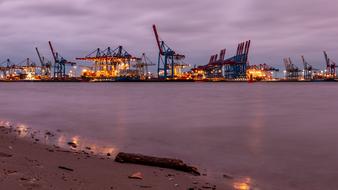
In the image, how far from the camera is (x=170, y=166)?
809cm

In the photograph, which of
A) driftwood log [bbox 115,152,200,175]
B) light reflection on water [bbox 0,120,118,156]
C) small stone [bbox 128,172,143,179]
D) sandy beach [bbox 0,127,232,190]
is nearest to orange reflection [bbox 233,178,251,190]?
sandy beach [bbox 0,127,232,190]

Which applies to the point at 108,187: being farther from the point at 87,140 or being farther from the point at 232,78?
the point at 232,78

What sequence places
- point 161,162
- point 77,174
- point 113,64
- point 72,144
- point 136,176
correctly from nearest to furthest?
point 77,174, point 136,176, point 161,162, point 72,144, point 113,64

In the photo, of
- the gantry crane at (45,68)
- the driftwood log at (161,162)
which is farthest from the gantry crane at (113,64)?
the driftwood log at (161,162)

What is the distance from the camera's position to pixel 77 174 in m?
6.78

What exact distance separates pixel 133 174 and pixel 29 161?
1.96 m

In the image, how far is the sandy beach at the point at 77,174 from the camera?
18.8ft

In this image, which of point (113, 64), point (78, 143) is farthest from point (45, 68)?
point (78, 143)

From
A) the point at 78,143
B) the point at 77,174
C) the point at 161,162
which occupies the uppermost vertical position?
the point at 77,174

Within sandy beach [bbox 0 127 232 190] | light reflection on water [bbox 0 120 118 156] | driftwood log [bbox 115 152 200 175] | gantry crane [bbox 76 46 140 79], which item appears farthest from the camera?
gantry crane [bbox 76 46 140 79]

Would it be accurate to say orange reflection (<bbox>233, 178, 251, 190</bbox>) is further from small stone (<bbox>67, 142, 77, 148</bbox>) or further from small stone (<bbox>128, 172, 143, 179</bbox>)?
small stone (<bbox>67, 142, 77, 148</bbox>)

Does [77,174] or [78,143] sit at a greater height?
[77,174]

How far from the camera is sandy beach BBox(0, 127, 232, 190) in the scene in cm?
572

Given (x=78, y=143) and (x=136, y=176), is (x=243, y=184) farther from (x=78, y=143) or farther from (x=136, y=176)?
(x=78, y=143)
